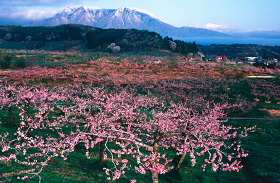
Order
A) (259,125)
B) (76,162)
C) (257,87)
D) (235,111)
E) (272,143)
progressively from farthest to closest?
(257,87) → (235,111) → (259,125) → (272,143) → (76,162)

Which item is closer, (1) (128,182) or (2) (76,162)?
(1) (128,182)

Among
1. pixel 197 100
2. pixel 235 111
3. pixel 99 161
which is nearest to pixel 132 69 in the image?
pixel 197 100

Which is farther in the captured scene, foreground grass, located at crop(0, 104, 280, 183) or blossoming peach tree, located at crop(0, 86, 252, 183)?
foreground grass, located at crop(0, 104, 280, 183)

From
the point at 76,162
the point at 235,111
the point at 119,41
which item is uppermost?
the point at 119,41

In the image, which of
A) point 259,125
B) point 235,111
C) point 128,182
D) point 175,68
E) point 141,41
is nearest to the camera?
point 128,182

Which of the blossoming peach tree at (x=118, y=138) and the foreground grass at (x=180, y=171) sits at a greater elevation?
the blossoming peach tree at (x=118, y=138)

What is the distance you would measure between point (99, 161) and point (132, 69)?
257 feet

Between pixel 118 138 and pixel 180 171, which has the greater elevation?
pixel 118 138

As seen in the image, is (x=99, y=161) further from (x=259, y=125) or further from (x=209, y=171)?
(x=259, y=125)

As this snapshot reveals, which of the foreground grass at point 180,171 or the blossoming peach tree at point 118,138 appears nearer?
the blossoming peach tree at point 118,138

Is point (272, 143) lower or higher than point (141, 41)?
lower

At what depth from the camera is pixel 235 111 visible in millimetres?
49188

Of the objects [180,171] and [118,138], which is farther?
[180,171]

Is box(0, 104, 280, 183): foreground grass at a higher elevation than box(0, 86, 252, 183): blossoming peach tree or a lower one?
lower
